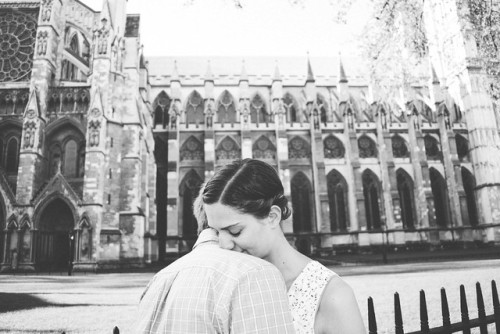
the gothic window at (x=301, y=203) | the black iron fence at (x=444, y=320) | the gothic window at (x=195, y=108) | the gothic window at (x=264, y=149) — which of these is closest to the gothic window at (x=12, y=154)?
the gothic window at (x=195, y=108)

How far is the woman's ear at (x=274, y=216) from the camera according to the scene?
161 centimetres

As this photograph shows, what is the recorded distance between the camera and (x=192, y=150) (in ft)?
92.2

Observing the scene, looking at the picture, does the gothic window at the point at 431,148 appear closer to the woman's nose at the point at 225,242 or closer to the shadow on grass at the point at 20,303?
the shadow on grass at the point at 20,303

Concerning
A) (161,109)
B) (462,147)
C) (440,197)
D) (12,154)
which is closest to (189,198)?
(161,109)

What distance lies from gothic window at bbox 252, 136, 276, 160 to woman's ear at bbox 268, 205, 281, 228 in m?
26.5

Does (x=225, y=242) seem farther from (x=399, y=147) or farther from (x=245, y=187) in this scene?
(x=399, y=147)

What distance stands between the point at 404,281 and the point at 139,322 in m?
9.72

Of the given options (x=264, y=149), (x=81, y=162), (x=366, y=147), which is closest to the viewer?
(x=81, y=162)

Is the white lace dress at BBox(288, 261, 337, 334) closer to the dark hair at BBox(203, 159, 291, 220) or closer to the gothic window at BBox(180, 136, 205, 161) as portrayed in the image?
the dark hair at BBox(203, 159, 291, 220)

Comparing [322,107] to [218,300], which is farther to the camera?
[322,107]

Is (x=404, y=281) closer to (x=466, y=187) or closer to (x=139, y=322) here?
(x=139, y=322)

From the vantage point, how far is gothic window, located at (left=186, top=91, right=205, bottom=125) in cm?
3030

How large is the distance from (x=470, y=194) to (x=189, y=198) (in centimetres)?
2269

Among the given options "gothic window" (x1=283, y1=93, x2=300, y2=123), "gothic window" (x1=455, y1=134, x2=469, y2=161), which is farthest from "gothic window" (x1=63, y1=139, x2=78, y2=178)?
"gothic window" (x1=455, y1=134, x2=469, y2=161)
